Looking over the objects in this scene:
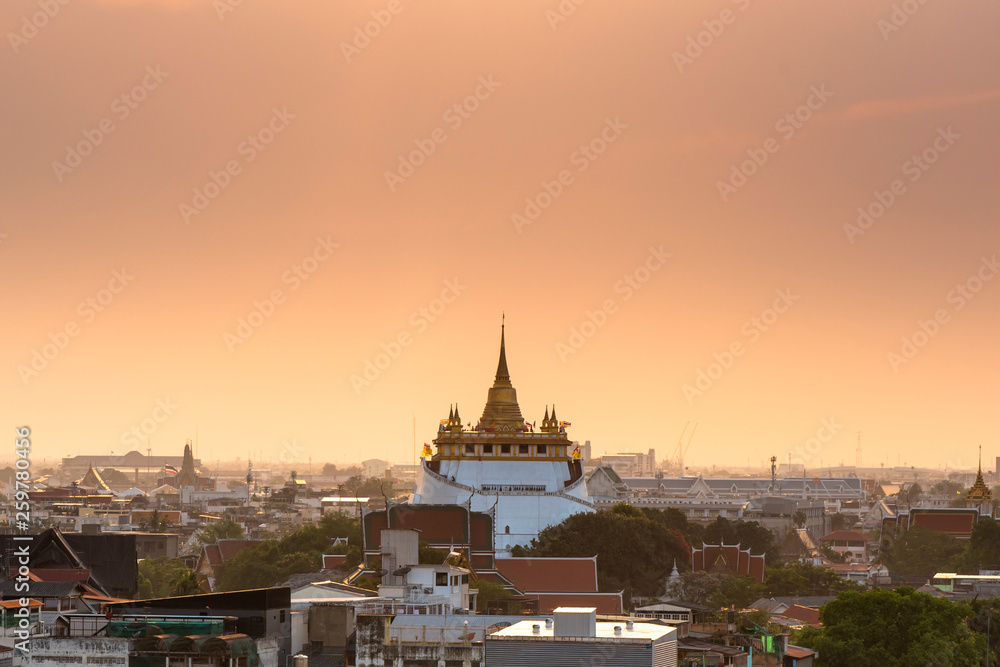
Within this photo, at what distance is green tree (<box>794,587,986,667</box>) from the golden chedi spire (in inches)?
2689

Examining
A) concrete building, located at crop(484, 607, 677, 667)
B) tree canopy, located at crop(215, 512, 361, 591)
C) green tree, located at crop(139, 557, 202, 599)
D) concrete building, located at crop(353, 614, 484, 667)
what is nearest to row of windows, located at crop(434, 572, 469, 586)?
green tree, located at crop(139, 557, 202, 599)

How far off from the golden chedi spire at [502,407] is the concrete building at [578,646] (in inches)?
3499

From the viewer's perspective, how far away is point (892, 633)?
3666 inches

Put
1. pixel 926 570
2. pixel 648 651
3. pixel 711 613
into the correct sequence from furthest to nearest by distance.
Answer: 1. pixel 926 570
2. pixel 711 613
3. pixel 648 651

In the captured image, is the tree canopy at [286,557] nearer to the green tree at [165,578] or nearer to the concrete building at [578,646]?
the green tree at [165,578]

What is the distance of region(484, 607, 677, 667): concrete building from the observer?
6838 cm

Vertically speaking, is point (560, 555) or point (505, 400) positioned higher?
point (505, 400)

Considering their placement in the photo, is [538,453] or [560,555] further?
[538,453]

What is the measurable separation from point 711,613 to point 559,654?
37896 mm

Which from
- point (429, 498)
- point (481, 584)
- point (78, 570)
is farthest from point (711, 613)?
point (429, 498)

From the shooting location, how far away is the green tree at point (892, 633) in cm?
9100

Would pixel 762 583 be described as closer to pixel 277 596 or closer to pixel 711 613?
pixel 711 613

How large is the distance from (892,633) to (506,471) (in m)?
66.8

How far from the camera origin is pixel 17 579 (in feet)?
286
